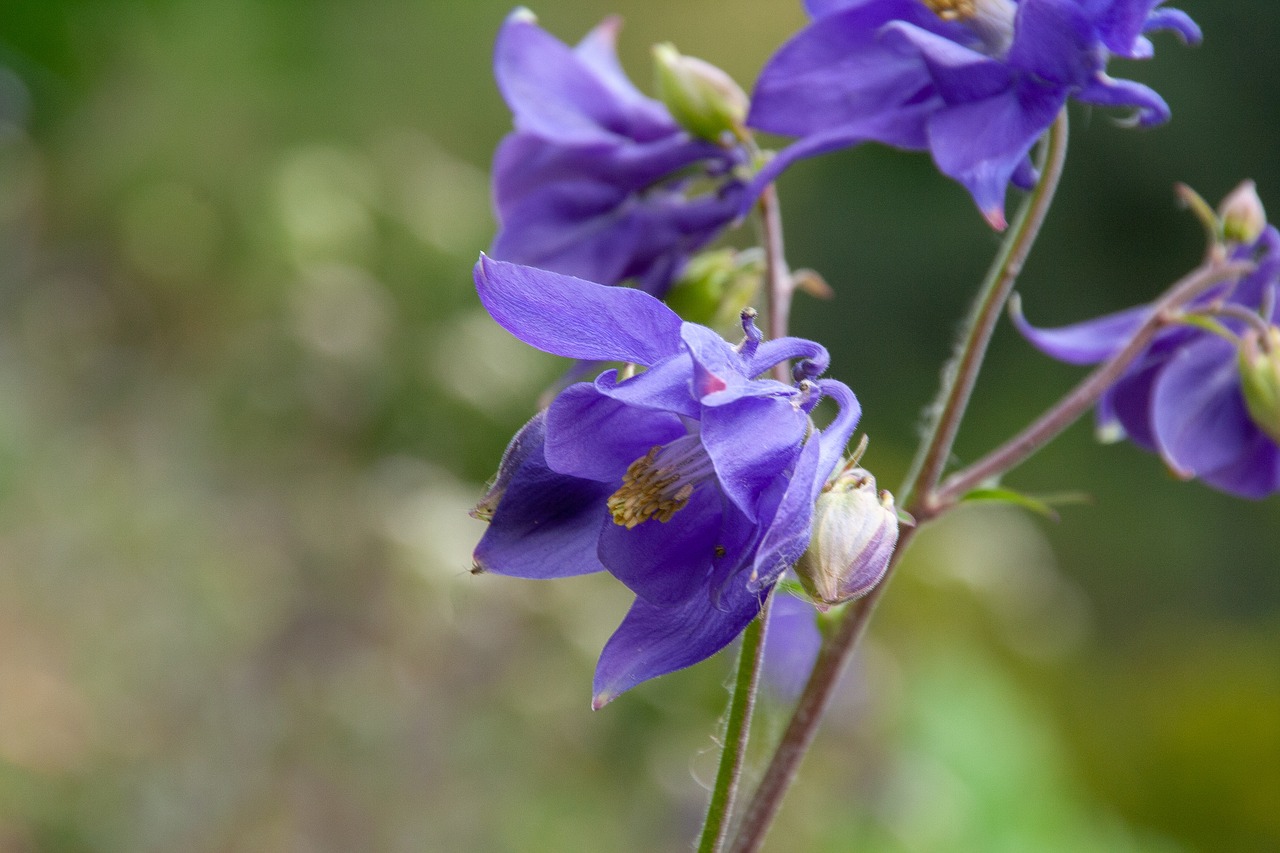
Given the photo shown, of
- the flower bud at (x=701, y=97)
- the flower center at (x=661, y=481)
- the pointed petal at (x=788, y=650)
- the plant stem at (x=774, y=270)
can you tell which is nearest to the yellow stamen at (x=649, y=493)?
the flower center at (x=661, y=481)

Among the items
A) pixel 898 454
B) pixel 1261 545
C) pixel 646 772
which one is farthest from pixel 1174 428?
pixel 1261 545

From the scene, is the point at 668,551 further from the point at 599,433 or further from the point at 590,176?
the point at 590,176

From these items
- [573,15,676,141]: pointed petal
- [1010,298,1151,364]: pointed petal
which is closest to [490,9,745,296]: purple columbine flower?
[573,15,676,141]: pointed petal

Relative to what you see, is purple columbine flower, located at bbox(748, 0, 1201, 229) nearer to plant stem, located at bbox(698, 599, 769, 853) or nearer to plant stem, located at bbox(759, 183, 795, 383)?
plant stem, located at bbox(759, 183, 795, 383)

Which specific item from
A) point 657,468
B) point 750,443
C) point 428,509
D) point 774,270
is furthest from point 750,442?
point 428,509

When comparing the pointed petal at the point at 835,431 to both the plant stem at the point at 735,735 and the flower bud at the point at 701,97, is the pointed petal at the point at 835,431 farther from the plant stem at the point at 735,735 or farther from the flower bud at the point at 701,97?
the flower bud at the point at 701,97
